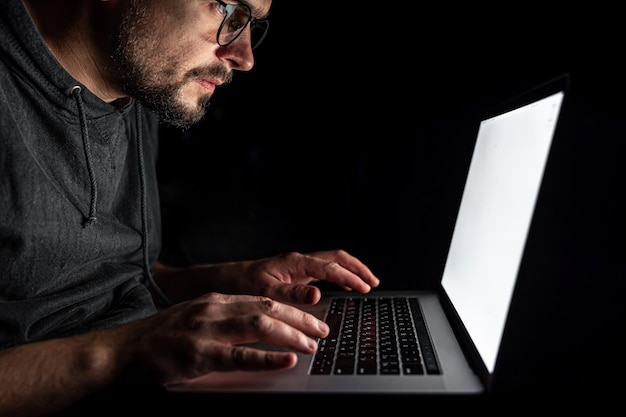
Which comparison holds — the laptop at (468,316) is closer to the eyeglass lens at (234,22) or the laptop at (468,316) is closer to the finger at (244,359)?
the finger at (244,359)

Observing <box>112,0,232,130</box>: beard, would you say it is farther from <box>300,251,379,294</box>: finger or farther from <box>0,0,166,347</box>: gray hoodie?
<box>300,251,379,294</box>: finger

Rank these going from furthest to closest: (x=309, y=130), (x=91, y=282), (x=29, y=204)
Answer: (x=309, y=130) → (x=91, y=282) → (x=29, y=204)

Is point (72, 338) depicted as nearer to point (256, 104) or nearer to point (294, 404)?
point (294, 404)

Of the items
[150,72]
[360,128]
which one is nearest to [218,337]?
[150,72]

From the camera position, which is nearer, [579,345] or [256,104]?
[579,345]

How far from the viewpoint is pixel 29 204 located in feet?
2.63

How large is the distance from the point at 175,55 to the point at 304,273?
1.58ft

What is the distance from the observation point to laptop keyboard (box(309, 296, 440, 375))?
64 centimetres

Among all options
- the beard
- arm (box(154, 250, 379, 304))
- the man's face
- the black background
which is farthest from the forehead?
arm (box(154, 250, 379, 304))

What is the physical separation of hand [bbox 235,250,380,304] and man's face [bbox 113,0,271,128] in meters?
0.35

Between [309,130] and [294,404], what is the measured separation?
2.65 feet

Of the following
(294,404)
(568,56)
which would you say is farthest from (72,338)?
(568,56)

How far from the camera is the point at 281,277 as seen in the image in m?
1.00

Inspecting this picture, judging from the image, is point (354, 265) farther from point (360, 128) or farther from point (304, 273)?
point (360, 128)
